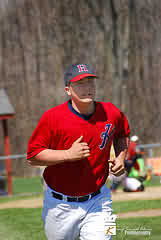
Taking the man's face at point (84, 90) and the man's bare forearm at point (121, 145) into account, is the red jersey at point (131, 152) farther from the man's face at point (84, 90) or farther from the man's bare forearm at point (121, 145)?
the man's face at point (84, 90)

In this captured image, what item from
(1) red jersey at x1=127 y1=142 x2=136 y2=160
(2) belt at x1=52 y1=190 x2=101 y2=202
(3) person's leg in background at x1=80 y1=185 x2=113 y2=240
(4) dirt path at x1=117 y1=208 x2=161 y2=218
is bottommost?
(4) dirt path at x1=117 y1=208 x2=161 y2=218

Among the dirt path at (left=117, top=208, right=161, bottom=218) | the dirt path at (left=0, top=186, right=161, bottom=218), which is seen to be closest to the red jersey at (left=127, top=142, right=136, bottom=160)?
the dirt path at (left=0, top=186, right=161, bottom=218)

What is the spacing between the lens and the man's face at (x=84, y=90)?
4.91m

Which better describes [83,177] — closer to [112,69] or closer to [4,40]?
[112,69]

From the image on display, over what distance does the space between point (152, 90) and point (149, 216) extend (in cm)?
1463

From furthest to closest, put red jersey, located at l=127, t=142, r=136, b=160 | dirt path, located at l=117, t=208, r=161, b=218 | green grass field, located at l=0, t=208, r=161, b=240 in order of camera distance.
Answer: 1. red jersey, located at l=127, t=142, r=136, b=160
2. dirt path, located at l=117, t=208, r=161, b=218
3. green grass field, located at l=0, t=208, r=161, b=240

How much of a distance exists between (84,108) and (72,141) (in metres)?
0.34

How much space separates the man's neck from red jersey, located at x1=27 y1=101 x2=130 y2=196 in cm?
4

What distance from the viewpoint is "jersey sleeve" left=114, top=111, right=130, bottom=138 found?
5.32m

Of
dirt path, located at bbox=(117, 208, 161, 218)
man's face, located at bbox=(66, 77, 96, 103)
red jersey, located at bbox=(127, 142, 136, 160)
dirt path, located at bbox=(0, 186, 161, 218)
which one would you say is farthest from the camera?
red jersey, located at bbox=(127, 142, 136, 160)

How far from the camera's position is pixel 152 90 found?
24625mm

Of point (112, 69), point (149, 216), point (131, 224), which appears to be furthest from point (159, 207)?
point (112, 69)

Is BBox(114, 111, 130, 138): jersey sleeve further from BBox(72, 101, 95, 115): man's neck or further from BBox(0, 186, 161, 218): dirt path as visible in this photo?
BBox(0, 186, 161, 218): dirt path

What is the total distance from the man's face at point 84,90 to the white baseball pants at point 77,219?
91 centimetres
